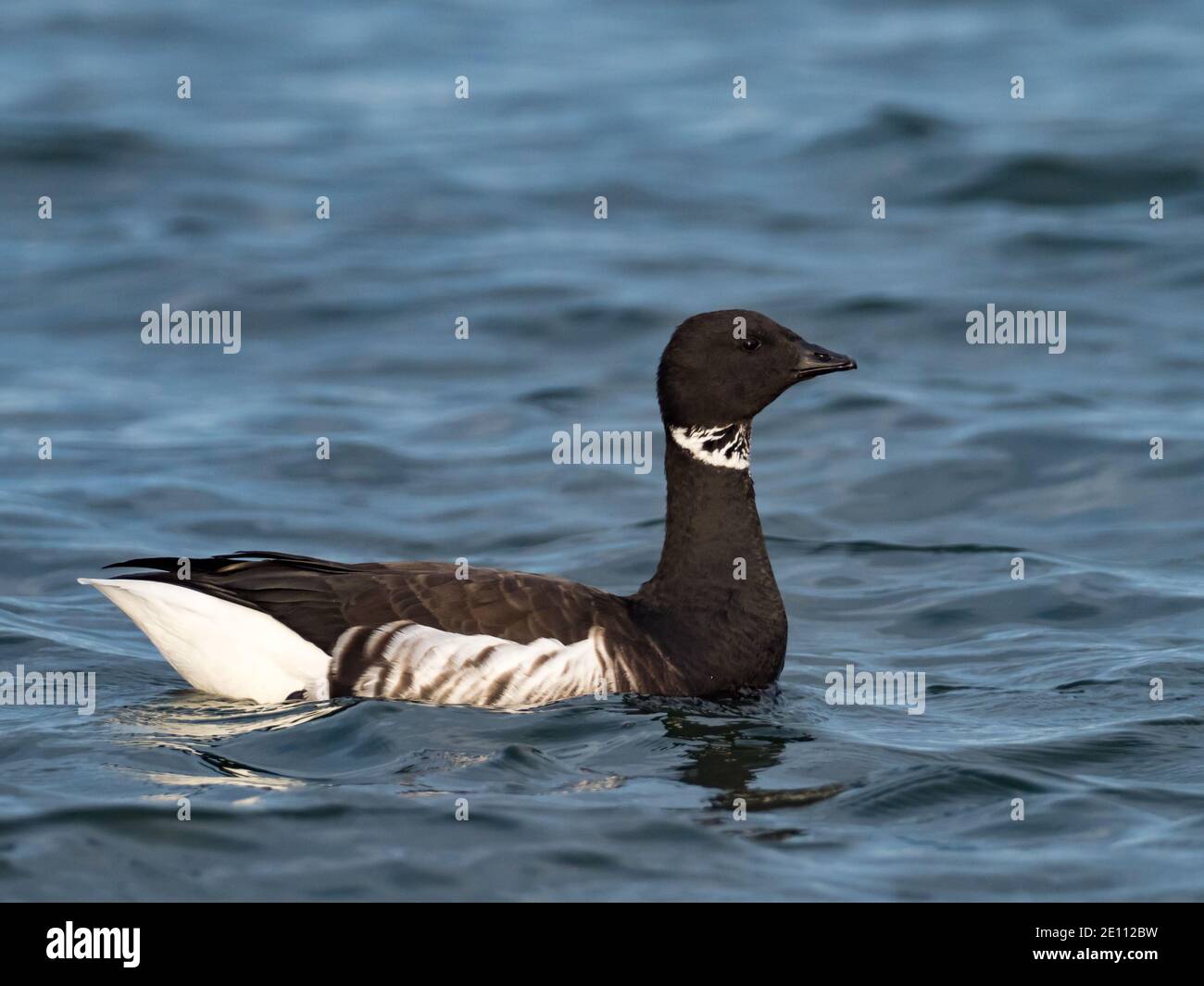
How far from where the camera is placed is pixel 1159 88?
27562 mm

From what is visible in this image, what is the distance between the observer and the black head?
34.7 ft

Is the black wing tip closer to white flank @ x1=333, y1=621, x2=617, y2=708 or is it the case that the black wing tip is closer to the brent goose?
the brent goose

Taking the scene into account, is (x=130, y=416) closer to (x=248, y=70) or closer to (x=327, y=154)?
(x=327, y=154)

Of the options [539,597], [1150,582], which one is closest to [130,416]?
[539,597]

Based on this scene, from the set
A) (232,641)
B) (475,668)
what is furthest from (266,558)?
(475,668)

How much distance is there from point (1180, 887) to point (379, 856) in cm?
357

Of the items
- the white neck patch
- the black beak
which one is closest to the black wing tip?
the white neck patch

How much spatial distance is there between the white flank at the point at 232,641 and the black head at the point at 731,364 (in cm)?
267

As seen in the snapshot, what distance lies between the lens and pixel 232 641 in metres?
10.1

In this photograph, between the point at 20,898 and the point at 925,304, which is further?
the point at 925,304

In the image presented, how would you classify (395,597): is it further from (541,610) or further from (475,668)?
(541,610)

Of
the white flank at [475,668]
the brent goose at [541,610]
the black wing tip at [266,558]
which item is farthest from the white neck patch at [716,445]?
the black wing tip at [266,558]

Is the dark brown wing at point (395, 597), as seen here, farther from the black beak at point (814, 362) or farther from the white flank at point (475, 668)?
the black beak at point (814, 362)
